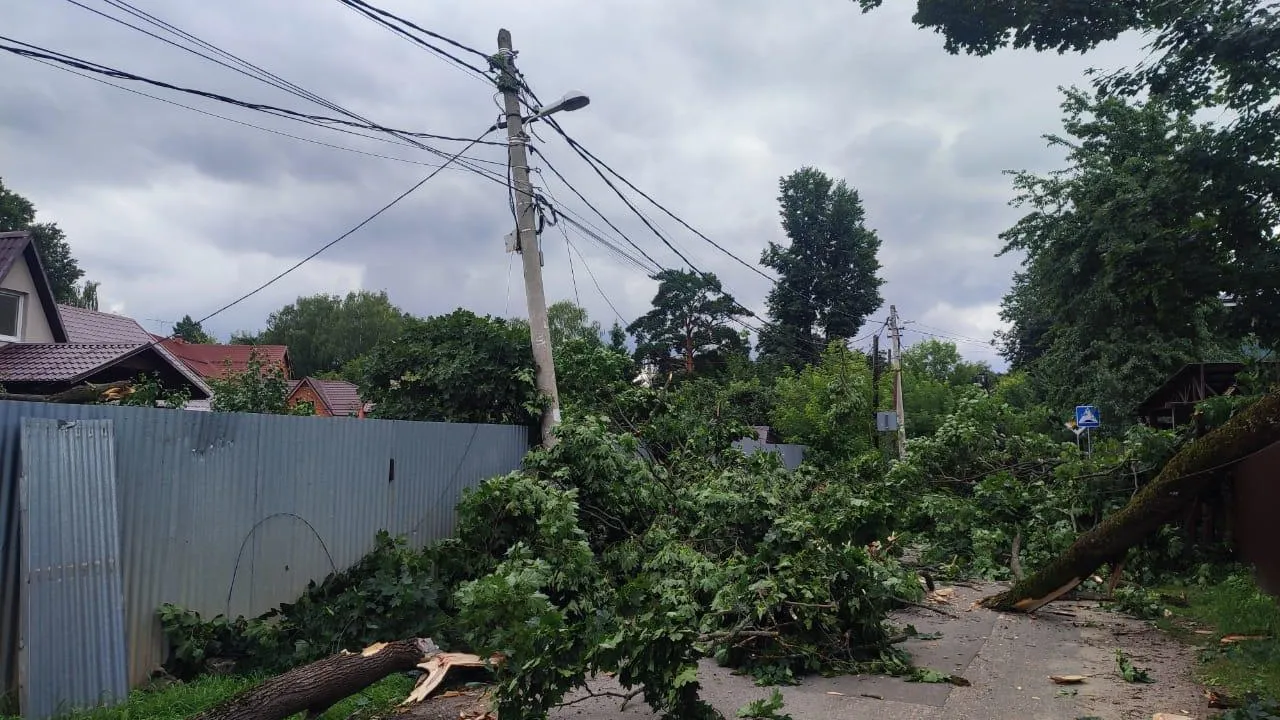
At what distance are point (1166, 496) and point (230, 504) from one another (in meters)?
7.90

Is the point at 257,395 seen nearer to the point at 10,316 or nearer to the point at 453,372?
the point at 453,372

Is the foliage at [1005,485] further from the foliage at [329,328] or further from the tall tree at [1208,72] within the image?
the foliage at [329,328]

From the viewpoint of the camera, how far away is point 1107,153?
18594 millimetres

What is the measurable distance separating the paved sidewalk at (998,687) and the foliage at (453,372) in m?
4.55

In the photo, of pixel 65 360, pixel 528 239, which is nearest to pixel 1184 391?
pixel 528 239

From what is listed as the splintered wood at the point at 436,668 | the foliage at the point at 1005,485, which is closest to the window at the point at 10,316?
the splintered wood at the point at 436,668

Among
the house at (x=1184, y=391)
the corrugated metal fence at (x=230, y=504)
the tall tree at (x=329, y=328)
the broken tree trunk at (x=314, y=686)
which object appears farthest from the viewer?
the tall tree at (x=329, y=328)

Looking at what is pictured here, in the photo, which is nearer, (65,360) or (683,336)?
(65,360)

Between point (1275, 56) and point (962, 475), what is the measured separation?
7.01 metres

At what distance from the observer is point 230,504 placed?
5887mm

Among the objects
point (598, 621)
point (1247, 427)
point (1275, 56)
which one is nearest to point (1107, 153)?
point (1275, 56)

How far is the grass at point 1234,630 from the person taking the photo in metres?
5.28

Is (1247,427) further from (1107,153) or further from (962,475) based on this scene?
(1107,153)

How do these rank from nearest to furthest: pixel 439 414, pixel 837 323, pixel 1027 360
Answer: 1. pixel 439 414
2. pixel 837 323
3. pixel 1027 360
